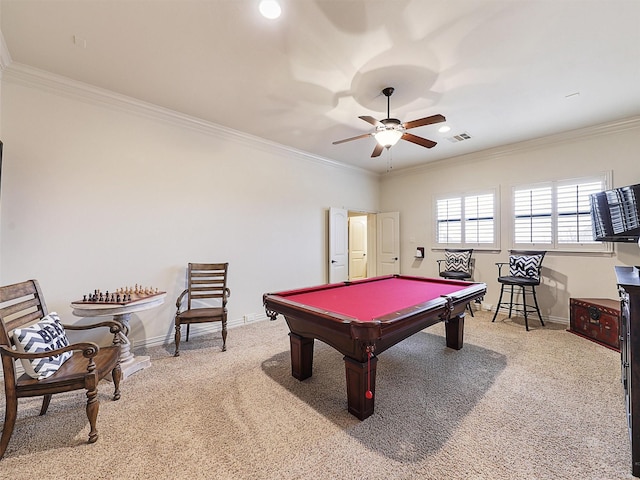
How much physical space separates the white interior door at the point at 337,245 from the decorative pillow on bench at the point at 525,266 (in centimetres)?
293

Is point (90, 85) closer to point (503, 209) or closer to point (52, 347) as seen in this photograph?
point (52, 347)

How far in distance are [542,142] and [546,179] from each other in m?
0.60

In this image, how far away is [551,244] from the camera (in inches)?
172

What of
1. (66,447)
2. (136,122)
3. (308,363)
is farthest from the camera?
(136,122)

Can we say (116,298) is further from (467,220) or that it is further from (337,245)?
(467,220)

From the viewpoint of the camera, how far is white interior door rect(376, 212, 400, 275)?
6.33 metres

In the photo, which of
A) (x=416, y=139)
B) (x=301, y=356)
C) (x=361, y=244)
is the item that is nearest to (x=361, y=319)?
(x=301, y=356)

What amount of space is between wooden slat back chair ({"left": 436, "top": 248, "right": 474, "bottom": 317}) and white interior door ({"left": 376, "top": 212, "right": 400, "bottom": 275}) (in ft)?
4.01

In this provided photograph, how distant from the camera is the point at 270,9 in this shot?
1981 millimetres

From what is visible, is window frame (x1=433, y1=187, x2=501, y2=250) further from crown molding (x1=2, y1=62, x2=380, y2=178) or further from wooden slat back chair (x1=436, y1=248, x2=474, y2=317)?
crown molding (x1=2, y1=62, x2=380, y2=178)

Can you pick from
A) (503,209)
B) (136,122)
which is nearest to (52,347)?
(136,122)

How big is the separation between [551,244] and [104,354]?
590 centimetres

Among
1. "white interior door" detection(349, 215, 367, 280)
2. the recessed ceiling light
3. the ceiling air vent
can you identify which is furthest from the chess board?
"white interior door" detection(349, 215, 367, 280)

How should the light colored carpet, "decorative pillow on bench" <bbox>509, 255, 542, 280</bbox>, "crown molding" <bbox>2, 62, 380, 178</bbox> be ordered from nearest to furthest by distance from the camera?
the light colored carpet → "crown molding" <bbox>2, 62, 380, 178</bbox> → "decorative pillow on bench" <bbox>509, 255, 542, 280</bbox>
